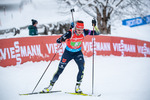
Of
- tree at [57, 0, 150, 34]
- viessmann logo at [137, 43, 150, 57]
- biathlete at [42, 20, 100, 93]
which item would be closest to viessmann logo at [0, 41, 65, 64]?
biathlete at [42, 20, 100, 93]

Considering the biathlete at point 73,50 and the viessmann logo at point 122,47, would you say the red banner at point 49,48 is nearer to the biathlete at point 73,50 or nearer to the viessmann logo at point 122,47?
the viessmann logo at point 122,47

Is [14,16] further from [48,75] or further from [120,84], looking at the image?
[120,84]

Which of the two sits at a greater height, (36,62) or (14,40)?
(14,40)

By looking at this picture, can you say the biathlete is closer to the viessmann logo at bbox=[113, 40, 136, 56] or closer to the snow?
the snow

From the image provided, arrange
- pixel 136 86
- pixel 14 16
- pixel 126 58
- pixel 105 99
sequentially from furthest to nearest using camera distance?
pixel 14 16, pixel 126 58, pixel 136 86, pixel 105 99

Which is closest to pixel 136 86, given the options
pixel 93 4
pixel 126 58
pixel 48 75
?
pixel 48 75

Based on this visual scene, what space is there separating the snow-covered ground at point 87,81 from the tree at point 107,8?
5.65 metres

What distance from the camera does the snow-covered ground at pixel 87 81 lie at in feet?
13.0

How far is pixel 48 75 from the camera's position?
20.5 ft

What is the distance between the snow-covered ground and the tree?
5.65m

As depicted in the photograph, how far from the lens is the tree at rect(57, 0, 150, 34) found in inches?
475

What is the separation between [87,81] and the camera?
5.49 m

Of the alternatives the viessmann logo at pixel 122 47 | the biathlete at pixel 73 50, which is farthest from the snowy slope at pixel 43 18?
the biathlete at pixel 73 50

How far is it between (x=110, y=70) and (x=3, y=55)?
4.82 meters
